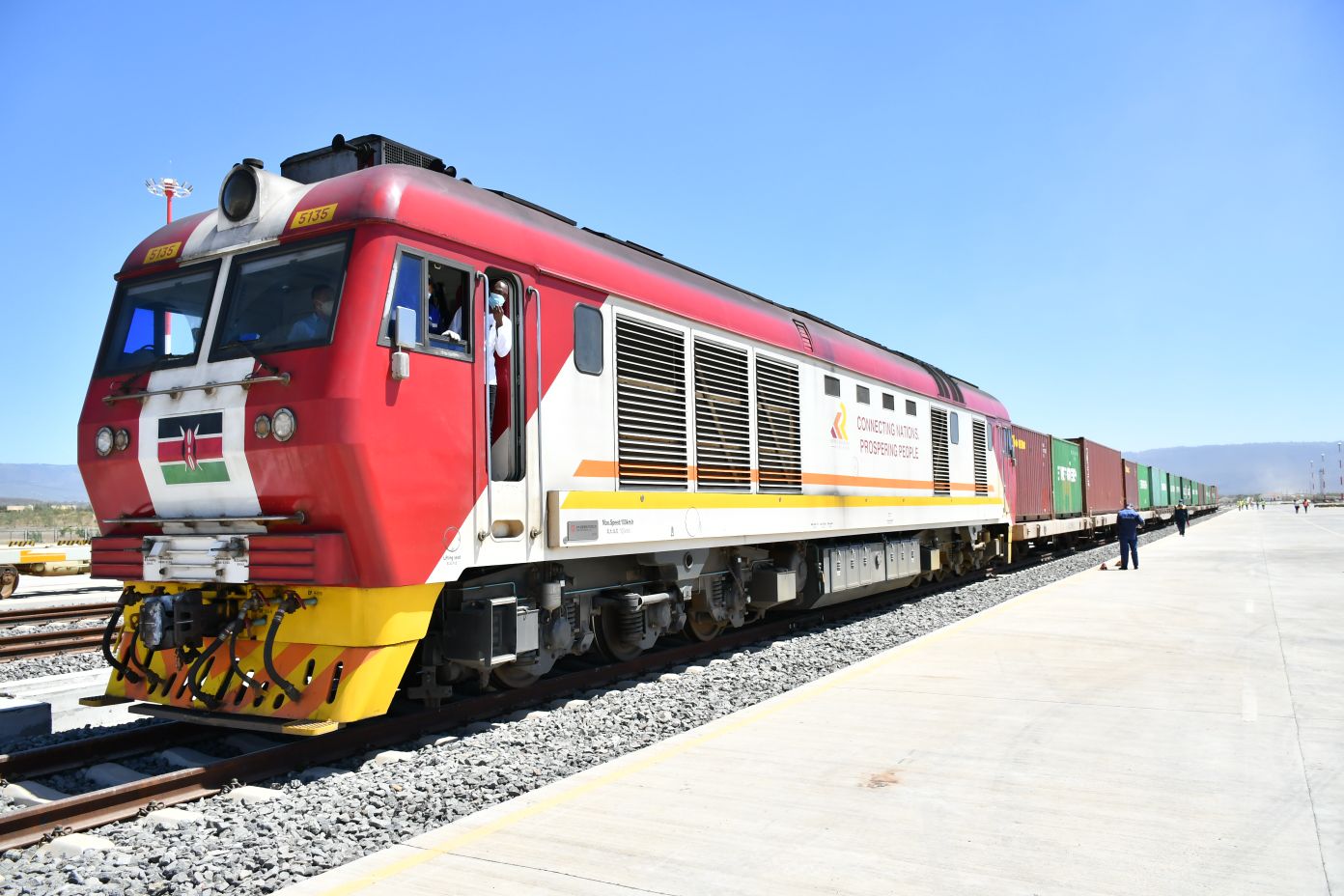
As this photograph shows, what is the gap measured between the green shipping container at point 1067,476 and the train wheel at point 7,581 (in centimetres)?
2306

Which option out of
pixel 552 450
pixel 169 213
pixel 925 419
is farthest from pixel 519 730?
pixel 169 213

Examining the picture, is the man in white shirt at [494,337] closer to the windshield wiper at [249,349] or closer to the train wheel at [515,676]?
the windshield wiper at [249,349]

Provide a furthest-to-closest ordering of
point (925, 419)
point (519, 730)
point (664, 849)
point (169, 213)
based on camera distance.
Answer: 1. point (169, 213)
2. point (925, 419)
3. point (519, 730)
4. point (664, 849)

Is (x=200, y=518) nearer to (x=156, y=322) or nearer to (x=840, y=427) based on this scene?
(x=156, y=322)

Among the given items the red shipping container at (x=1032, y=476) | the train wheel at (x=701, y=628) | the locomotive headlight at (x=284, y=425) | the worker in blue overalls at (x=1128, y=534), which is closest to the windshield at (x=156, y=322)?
the locomotive headlight at (x=284, y=425)

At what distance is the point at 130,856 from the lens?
4258mm

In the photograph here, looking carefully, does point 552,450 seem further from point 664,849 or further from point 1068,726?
point 1068,726

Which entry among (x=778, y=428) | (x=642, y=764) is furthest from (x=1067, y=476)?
(x=642, y=764)

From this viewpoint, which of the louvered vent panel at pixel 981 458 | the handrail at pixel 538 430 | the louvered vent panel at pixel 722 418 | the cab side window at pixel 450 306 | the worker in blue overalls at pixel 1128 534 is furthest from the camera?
the worker in blue overalls at pixel 1128 534

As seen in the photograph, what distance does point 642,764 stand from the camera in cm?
534

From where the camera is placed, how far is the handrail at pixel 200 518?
562 cm

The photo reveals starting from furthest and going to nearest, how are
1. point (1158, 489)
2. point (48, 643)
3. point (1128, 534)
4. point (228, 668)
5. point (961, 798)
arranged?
point (1158, 489)
point (1128, 534)
point (48, 643)
point (228, 668)
point (961, 798)

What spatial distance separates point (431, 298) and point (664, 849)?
153 inches

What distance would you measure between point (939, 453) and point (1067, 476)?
515 inches
